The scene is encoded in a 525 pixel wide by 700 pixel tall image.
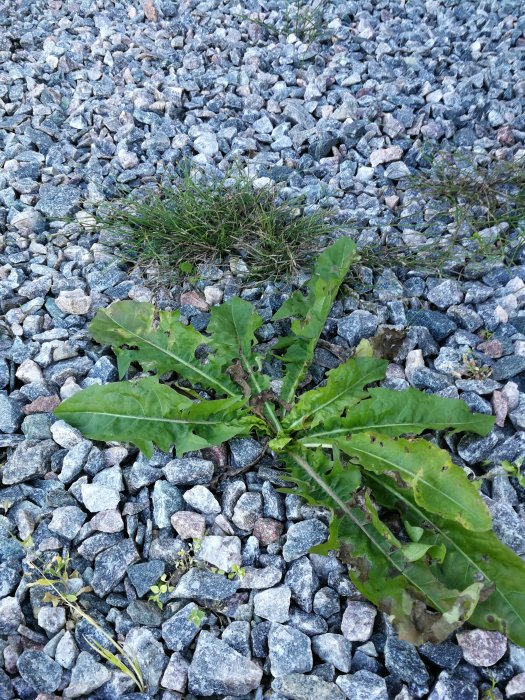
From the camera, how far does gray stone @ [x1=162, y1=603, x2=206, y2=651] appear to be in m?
1.74

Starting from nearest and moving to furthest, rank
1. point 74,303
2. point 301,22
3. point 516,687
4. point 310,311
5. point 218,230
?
point 516,687
point 310,311
point 74,303
point 218,230
point 301,22

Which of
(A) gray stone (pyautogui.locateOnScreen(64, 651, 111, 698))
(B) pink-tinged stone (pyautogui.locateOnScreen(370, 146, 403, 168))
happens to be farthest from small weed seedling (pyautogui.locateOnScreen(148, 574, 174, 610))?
(B) pink-tinged stone (pyautogui.locateOnScreen(370, 146, 403, 168))

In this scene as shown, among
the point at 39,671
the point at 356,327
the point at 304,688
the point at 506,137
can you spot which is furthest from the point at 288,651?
the point at 506,137

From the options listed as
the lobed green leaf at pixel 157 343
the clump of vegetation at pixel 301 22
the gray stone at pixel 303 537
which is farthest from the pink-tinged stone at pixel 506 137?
the gray stone at pixel 303 537

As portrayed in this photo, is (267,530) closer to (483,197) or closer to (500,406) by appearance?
(500,406)

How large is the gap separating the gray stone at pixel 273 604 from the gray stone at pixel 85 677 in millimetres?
436

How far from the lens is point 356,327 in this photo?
251cm

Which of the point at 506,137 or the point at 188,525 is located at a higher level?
the point at 506,137

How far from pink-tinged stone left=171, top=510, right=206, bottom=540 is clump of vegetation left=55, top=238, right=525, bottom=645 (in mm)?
220

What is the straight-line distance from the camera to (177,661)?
170 cm

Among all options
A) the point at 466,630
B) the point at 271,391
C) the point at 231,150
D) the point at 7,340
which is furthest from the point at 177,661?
the point at 231,150

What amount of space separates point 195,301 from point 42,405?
784mm

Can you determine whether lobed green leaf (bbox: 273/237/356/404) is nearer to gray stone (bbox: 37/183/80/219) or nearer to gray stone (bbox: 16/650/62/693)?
gray stone (bbox: 16/650/62/693)

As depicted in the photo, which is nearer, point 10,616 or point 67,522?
point 10,616
